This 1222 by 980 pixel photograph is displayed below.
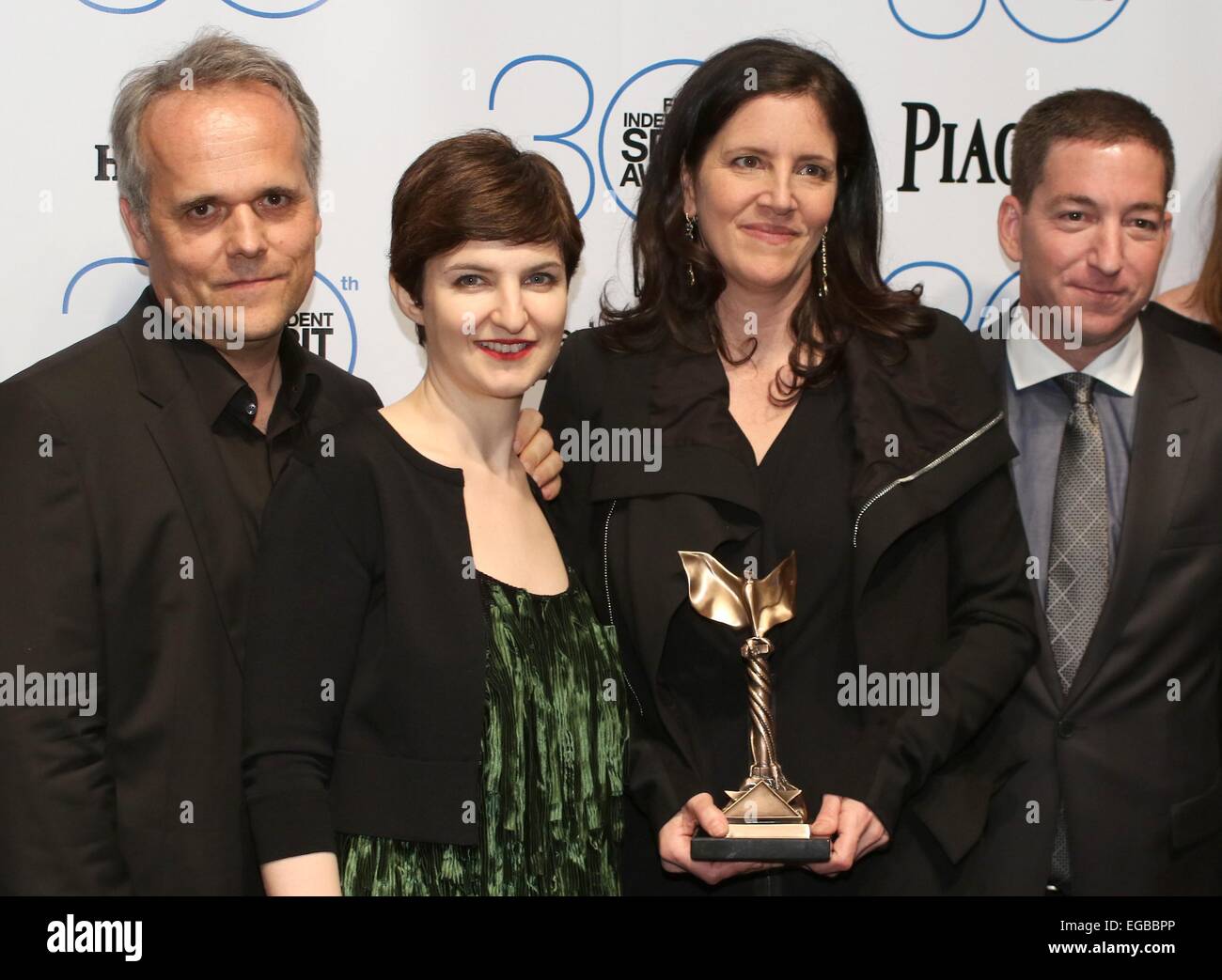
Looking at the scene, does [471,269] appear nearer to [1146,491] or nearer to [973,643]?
[973,643]

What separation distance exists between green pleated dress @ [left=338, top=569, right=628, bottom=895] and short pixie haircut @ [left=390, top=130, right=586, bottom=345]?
50cm

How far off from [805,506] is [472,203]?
2.32ft

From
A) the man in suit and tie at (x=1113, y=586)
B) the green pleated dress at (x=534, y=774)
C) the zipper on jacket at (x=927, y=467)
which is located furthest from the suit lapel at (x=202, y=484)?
the man in suit and tie at (x=1113, y=586)

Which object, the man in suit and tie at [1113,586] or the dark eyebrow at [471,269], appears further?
the man in suit and tie at [1113,586]

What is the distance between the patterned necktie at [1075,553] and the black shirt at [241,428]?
4.30 ft

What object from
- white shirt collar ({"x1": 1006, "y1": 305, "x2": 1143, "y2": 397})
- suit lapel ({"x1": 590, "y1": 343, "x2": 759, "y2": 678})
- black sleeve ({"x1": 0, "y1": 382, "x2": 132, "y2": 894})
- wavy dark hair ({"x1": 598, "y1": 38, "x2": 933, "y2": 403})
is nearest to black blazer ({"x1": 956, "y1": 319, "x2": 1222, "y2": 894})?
white shirt collar ({"x1": 1006, "y1": 305, "x2": 1143, "y2": 397})

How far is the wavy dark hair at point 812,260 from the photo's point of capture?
2348 mm

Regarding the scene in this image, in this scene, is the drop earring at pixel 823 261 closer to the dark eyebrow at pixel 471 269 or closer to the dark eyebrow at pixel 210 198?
the dark eyebrow at pixel 471 269

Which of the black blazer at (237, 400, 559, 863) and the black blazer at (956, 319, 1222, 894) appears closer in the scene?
the black blazer at (237, 400, 559, 863)

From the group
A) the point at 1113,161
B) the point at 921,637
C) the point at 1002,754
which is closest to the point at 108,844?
the point at 921,637

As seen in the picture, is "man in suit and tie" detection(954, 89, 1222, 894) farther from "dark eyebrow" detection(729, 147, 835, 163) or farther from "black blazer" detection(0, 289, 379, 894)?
"black blazer" detection(0, 289, 379, 894)

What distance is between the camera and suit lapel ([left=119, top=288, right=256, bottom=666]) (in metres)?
2.14

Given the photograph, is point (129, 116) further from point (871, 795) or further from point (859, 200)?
point (871, 795)

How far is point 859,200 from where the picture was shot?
8.01 feet
